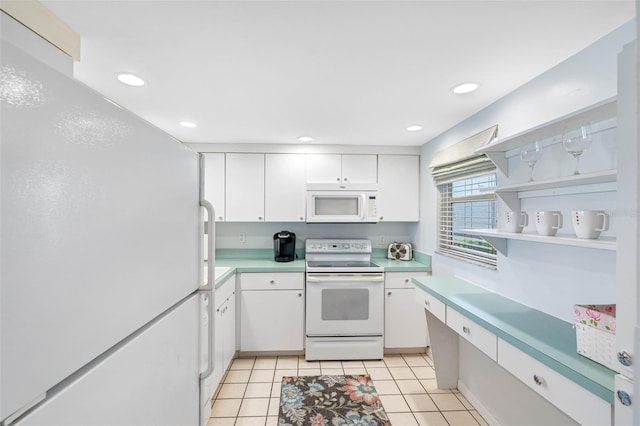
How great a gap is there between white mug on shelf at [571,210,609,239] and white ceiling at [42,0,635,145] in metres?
0.76

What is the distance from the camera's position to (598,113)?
1183 millimetres

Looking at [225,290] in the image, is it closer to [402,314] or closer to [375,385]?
[375,385]

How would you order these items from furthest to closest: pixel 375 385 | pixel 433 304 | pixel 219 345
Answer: pixel 375 385 → pixel 219 345 → pixel 433 304

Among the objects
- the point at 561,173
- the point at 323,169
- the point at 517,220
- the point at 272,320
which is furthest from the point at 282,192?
the point at 561,173

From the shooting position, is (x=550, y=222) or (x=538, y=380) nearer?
(x=538, y=380)

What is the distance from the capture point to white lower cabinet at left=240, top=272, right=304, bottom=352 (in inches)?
117

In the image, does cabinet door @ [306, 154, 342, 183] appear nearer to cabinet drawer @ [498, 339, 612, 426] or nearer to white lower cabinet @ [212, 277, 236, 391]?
white lower cabinet @ [212, 277, 236, 391]

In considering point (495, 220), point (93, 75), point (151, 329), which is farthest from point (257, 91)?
point (495, 220)

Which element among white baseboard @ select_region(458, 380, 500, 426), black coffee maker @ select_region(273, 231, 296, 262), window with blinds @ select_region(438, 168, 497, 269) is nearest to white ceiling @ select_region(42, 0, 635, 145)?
window with blinds @ select_region(438, 168, 497, 269)

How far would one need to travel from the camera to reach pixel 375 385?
2.53m

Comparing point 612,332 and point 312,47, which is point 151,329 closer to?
point 312,47

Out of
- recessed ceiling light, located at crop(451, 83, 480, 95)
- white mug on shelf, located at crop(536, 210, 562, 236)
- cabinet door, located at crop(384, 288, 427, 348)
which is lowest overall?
cabinet door, located at crop(384, 288, 427, 348)

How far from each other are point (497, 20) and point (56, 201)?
154 centimetres

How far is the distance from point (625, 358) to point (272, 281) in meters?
2.53
